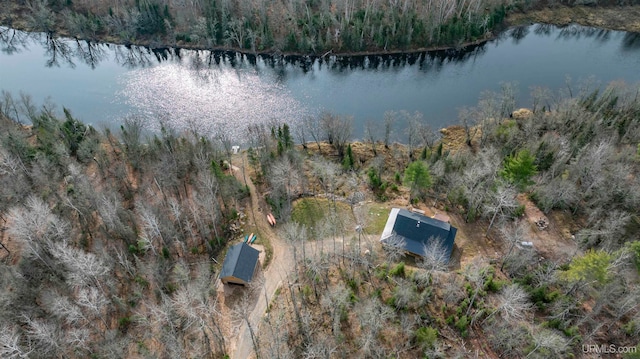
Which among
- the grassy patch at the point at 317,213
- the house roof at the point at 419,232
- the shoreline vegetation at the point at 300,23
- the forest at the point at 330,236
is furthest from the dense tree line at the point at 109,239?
the shoreline vegetation at the point at 300,23

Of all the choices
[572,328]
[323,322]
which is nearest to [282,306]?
[323,322]

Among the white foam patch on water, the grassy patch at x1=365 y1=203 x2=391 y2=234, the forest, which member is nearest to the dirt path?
the forest

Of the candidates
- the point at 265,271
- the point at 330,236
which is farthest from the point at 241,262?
the point at 330,236

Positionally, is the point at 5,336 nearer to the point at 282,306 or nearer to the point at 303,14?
the point at 282,306

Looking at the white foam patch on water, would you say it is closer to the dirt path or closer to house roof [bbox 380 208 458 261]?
the dirt path

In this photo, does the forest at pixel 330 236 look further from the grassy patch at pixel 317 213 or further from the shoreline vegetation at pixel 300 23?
the shoreline vegetation at pixel 300 23
